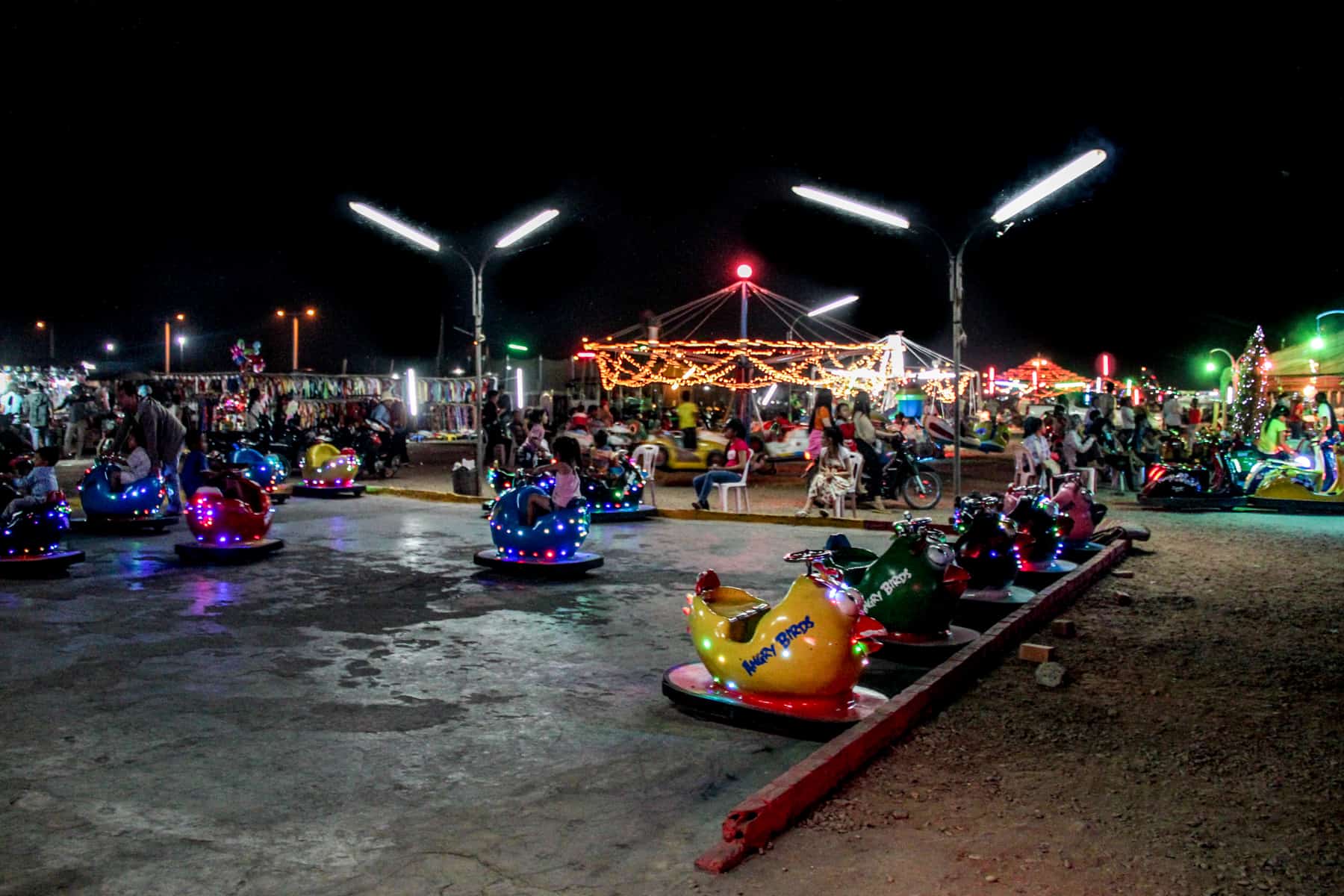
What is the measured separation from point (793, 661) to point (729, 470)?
1037cm

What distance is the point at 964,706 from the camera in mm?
5820

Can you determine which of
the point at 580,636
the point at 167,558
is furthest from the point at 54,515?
the point at 580,636

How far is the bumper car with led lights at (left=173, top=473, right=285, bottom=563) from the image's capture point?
424 inches

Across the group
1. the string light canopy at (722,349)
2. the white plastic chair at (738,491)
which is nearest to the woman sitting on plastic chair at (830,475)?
the white plastic chair at (738,491)

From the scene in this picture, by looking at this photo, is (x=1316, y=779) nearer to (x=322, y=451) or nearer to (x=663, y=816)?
(x=663, y=816)

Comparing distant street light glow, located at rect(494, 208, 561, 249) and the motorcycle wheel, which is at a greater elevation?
distant street light glow, located at rect(494, 208, 561, 249)

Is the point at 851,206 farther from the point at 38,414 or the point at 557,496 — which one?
the point at 38,414

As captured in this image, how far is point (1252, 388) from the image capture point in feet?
90.0

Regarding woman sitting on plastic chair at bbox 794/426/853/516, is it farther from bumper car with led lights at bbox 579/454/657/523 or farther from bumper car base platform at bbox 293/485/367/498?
bumper car base platform at bbox 293/485/367/498

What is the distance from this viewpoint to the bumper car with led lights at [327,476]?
18109 mm

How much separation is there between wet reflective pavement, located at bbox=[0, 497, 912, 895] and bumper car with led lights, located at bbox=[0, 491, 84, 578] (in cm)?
43

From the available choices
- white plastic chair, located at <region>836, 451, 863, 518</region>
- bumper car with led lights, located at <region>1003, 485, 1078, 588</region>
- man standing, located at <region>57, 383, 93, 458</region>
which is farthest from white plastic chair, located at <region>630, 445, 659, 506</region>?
man standing, located at <region>57, 383, 93, 458</region>

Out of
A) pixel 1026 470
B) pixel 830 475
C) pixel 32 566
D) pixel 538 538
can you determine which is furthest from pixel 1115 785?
pixel 1026 470

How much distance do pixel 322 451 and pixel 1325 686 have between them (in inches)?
617
